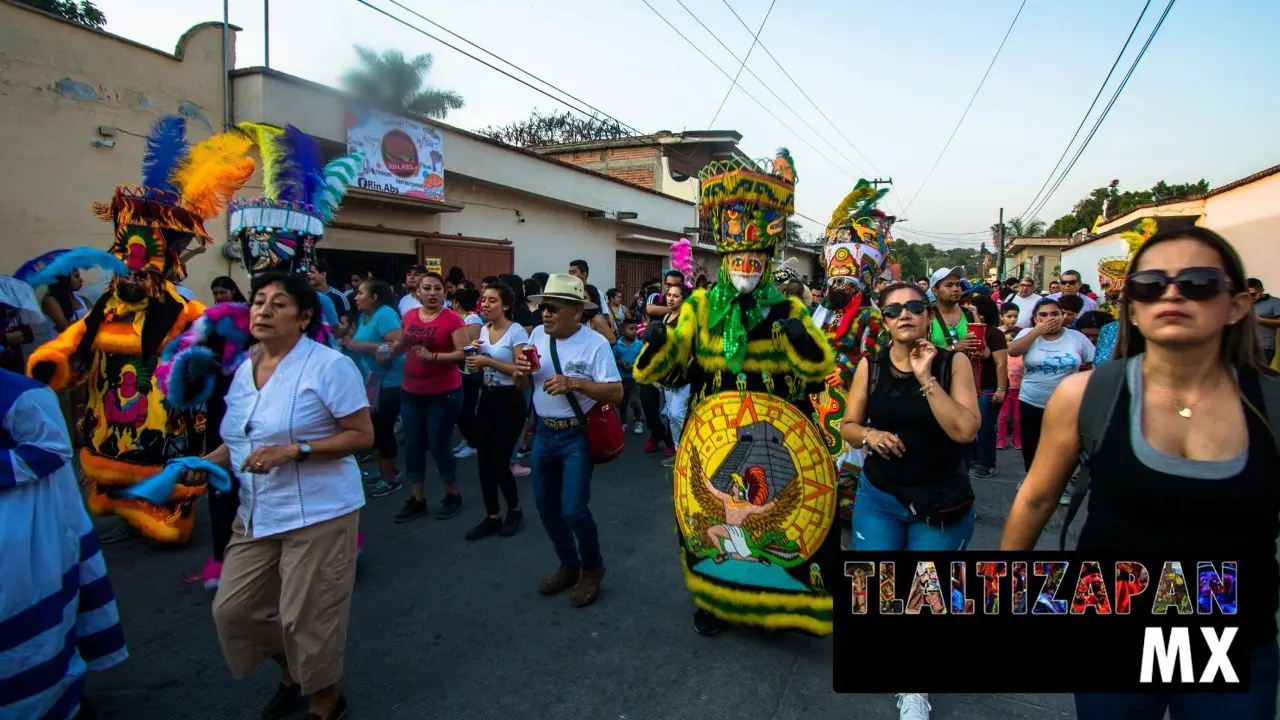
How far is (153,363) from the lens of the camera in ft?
14.8

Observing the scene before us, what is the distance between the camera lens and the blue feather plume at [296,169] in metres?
4.56

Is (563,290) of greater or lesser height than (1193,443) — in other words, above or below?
above

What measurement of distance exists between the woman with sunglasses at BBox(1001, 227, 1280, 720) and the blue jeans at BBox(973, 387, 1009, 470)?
4.85 meters

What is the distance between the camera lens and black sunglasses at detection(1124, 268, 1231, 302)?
5.05 ft

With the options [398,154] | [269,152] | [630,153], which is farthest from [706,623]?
[630,153]

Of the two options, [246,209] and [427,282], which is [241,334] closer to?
[246,209]

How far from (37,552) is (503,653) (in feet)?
6.16

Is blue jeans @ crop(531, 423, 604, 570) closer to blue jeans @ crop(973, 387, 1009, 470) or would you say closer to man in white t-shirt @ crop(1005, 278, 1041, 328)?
blue jeans @ crop(973, 387, 1009, 470)

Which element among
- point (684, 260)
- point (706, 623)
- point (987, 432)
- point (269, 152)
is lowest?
point (706, 623)

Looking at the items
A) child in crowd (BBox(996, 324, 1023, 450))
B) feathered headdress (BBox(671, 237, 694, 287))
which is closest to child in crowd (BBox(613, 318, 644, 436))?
feathered headdress (BBox(671, 237, 694, 287))

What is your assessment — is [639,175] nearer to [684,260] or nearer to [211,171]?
[684,260]

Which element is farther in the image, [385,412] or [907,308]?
[385,412]

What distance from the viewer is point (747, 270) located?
3217mm

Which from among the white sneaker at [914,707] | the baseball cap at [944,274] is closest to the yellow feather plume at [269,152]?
the white sneaker at [914,707]
